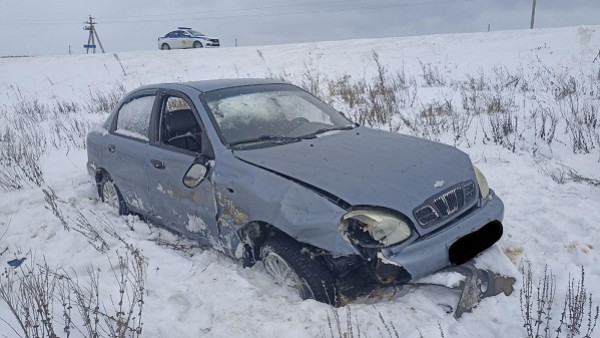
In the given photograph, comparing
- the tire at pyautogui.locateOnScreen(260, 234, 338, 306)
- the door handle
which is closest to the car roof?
the door handle

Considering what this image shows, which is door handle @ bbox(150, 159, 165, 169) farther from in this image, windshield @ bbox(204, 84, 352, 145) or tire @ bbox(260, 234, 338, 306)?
tire @ bbox(260, 234, 338, 306)

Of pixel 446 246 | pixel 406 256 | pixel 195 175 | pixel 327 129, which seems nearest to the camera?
pixel 406 256

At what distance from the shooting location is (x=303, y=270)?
265 centimetres

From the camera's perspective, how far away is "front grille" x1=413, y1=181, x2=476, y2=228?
256cm

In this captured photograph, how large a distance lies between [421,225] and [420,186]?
0.26 meters

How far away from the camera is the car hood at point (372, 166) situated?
2.57 meters

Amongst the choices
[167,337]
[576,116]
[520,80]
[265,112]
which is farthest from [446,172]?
[520,80]

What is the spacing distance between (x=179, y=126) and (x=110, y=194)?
1564 mm

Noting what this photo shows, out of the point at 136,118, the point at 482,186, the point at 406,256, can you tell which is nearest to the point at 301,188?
the point at 406,256

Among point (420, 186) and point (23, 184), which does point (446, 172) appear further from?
point (23, 184)

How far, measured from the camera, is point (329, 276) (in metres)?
2.64

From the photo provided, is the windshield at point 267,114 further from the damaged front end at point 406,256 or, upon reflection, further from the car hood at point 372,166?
the damaged front end at point 406,256

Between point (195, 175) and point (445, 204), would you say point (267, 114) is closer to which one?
point (195, 175)

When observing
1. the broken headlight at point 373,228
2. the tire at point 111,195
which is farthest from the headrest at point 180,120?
the broken headlight at point 373,228
